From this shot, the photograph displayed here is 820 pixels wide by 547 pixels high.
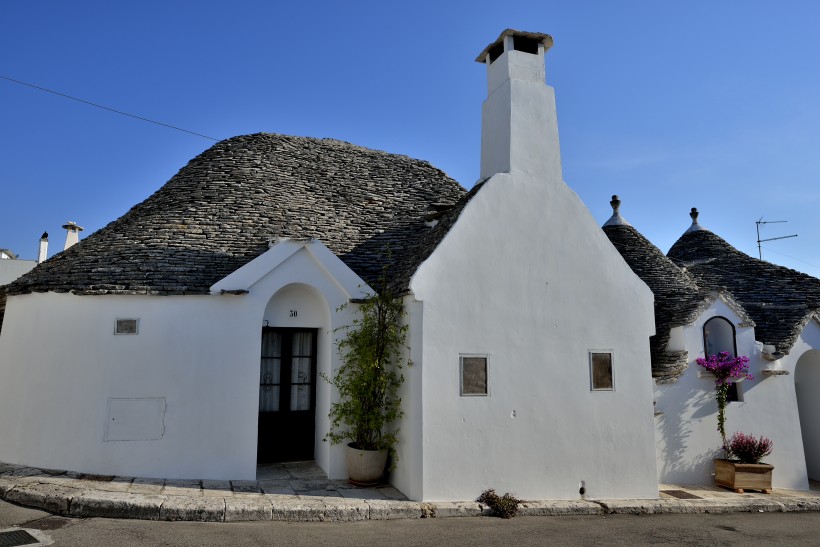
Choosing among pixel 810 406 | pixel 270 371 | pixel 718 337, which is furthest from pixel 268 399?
pixel 810 406

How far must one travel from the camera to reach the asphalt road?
6398 mm

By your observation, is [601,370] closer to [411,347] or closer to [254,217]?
[411,347]

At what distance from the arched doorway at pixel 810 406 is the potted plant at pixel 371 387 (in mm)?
10345

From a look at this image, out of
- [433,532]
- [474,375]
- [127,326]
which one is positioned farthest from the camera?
[127,326]

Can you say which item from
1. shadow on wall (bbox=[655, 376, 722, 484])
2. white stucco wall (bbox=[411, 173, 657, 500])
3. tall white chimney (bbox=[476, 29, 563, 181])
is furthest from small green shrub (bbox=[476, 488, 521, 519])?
tall white chimney (bbox=[476, 29, 563, 181])

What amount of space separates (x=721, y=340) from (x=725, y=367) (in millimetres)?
1035

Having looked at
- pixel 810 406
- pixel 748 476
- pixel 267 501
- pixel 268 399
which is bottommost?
pixel 748 476

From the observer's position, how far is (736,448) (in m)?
10.6

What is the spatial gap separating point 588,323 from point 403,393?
339 centimetres

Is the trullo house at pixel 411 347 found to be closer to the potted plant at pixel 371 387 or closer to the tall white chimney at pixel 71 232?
the potted plant at pixel 371 387

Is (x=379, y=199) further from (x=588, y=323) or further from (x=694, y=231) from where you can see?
(x=694, y=231)

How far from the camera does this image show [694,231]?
18078 millimetres

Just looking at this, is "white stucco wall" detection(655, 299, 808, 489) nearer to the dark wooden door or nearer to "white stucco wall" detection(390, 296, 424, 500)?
"white stucco wall" detection(390, 296, 424, 500)

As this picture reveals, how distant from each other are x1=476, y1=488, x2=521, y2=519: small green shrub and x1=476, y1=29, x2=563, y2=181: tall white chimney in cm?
537
